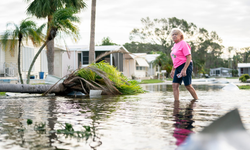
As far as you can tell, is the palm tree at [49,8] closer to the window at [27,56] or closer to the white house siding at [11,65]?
the white house siding at [11,65]

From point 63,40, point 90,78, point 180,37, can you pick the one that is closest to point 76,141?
point 180,37

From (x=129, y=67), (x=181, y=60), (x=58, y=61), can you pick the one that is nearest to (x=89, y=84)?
(x=181, y=60)

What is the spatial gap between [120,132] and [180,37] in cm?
421

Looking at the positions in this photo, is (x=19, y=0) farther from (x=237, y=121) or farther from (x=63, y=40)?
(x=237, y=121)

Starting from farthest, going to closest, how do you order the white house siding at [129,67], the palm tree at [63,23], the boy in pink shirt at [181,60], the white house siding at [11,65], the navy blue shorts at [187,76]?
A: the white house siding at [129,67]
the white house siding at [11,65]
the palm tree at [63,23]
the navy blue shorts at [187,76]
the boy in pink shirt at [181,60]

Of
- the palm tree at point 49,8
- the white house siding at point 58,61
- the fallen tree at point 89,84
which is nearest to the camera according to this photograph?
the fallen tree at point 89,84

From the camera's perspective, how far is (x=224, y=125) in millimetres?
1391

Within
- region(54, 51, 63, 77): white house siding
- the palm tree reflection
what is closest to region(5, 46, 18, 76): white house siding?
region(54, 51, 63, 77): white house siding

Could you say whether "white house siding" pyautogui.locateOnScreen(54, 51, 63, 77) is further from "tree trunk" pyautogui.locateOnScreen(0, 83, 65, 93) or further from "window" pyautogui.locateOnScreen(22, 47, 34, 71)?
"tree trunk" pyautogui.locateOnScreen(0, 83, 65, 93)

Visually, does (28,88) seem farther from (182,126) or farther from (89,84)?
(182,126)

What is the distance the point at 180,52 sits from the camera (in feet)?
22.5

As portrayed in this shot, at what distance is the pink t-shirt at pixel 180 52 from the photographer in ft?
22.1

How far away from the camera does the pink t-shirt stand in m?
6.75

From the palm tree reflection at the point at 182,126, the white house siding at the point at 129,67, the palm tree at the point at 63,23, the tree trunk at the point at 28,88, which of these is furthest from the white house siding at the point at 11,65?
the white house siding at the point at 129,67
